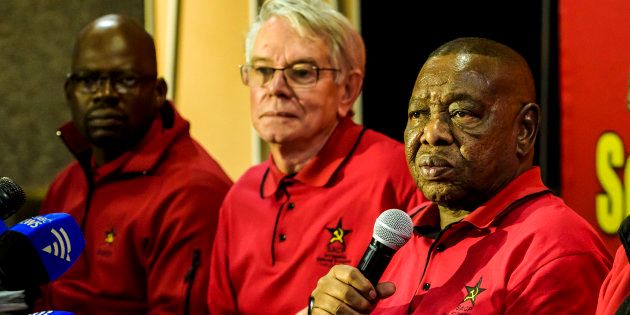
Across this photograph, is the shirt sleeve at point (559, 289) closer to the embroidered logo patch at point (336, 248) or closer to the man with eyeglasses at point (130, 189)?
the embroidered logo patch at point (336, 248)

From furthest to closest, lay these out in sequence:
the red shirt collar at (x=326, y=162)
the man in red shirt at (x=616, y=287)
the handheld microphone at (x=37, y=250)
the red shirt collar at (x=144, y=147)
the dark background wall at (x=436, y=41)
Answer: the red shirt collar at (x=144, y=147) → the dark background wall at (x=436, y=41) → the red shirt collar at (x=326, y=162) → the handheld microphone at (x=37, y=250) → the man in red shirt at (x=616, y=287)

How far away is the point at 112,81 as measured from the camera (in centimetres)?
348

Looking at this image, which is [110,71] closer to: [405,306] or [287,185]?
[287,185]

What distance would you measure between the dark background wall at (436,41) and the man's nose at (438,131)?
1117 millimetres

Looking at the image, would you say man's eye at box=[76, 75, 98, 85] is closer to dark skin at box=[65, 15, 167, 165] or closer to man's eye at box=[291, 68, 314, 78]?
dark skin at box=[65, 15, 167, 165]

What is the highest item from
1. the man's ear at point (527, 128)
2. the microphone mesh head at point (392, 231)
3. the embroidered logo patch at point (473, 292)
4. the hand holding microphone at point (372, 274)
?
the man's ear at point (527, 128)

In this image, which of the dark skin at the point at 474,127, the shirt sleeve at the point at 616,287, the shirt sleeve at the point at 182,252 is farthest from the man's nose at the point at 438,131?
the shirt sleeve at the point at 182,252

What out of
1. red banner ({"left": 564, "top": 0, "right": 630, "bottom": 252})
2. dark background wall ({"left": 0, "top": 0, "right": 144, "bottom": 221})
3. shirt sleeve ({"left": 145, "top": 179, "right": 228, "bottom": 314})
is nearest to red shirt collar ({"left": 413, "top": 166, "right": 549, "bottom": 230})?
red banner ({"left": 564, "top": 0, "right": 630, "bottom": 252})

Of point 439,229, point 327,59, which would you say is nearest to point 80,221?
point 327,59

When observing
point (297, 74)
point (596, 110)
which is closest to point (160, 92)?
point (297, 74)

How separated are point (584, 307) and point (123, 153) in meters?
1.87

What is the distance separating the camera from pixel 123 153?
351cm

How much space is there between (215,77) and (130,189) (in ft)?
3.69

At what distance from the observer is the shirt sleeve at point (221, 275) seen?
307cm
